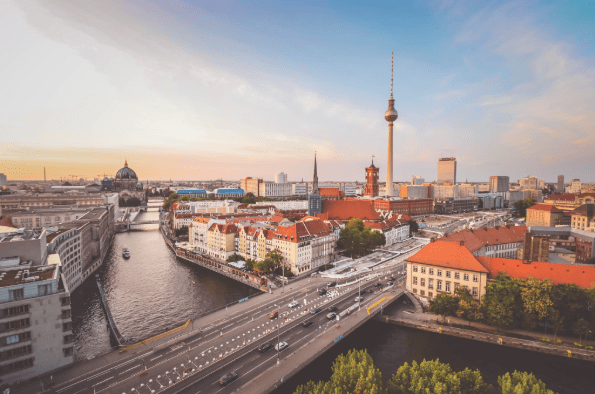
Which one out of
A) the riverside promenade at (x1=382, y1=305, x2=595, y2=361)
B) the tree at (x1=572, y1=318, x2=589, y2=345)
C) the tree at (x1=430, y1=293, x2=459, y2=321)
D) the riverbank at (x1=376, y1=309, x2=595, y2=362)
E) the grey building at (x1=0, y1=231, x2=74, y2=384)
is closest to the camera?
the grey building at (x1=0, y1=231, x2=74, y2=384)

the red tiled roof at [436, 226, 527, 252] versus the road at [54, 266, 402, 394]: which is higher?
the red tiled roof at [436, 226, 527, 252]

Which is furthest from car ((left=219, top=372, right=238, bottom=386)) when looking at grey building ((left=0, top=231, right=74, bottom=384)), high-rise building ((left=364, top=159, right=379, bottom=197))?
high-rise building ((left=364, top=159, right=379, bottom=197))

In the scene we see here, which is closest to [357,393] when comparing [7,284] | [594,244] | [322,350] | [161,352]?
[322,350]

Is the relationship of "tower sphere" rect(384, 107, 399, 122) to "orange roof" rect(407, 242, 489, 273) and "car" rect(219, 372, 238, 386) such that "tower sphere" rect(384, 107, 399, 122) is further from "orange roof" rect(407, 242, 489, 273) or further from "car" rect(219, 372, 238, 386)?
"car" rect(219, 372, 238, 386)

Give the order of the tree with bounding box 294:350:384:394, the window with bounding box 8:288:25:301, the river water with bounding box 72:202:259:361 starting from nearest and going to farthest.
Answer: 1. the tree with bounding box 294:350:384:394
2. the window with bounding box 8:288:25:301
3. the river water with bounding box 72:202:259:361

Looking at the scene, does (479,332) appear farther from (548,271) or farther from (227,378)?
(227,378)

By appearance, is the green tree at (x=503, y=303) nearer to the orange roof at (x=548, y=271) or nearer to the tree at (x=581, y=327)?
the orange roof at (x=548, y=271)

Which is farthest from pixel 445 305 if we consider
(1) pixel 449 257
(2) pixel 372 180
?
(2) pixel 372 180
